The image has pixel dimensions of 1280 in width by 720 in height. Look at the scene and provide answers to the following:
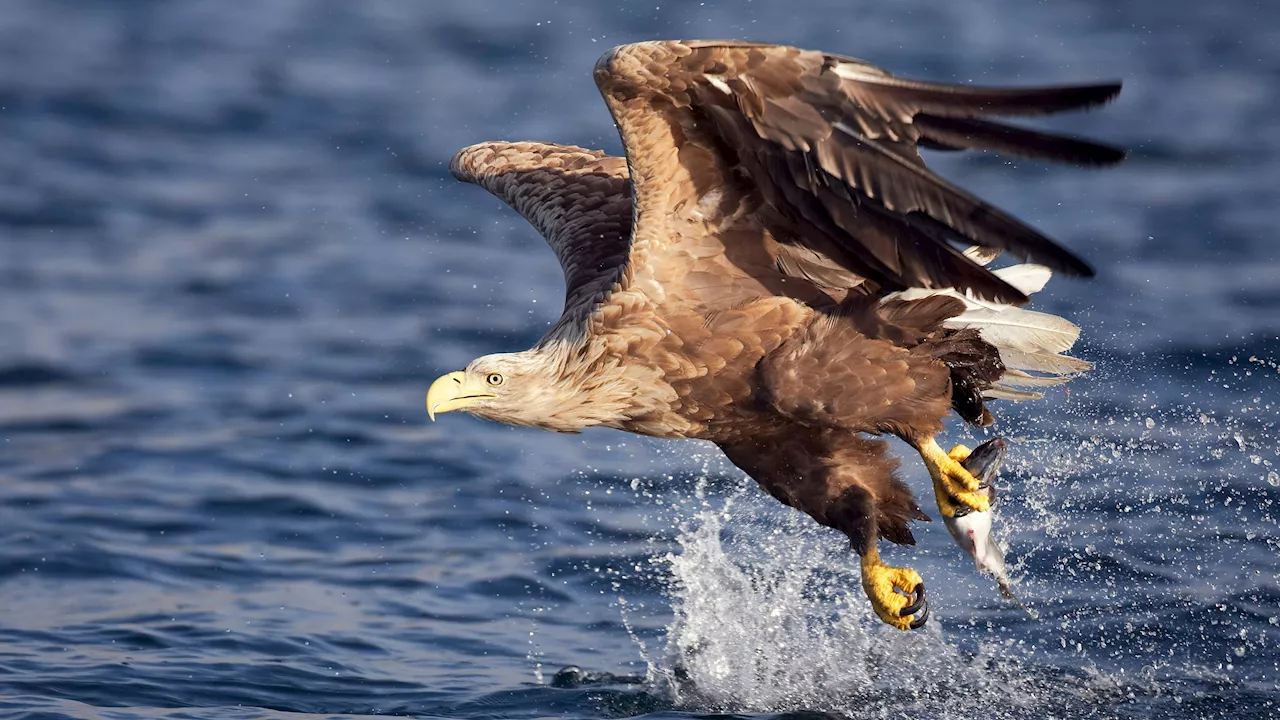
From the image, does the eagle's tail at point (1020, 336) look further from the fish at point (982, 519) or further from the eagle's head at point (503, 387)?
the eagle's head at point (503, 387)

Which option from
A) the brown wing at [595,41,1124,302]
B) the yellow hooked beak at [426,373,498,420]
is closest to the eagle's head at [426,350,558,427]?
the yellow hooked beak at [426,373,498,420]

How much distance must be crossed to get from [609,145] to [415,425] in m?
3.87

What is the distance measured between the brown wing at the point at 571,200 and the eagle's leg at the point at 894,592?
4.15 ft

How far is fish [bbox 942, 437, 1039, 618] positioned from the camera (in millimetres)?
5871

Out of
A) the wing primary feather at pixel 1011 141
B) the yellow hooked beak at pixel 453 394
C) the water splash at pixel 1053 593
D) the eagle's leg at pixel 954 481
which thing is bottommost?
the water splash at pixel 1053 593

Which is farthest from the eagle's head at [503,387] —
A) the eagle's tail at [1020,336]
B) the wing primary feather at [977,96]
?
the wing primary feather at [977,96]

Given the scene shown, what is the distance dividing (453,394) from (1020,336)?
1885mm

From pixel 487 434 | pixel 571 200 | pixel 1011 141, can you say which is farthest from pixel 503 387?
pixel 487 434

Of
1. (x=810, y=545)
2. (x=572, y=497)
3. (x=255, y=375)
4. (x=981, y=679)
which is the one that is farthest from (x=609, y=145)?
(x=981, y=679)

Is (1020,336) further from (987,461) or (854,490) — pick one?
(854,490)

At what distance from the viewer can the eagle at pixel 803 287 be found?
15.8 feet

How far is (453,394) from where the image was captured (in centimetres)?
546

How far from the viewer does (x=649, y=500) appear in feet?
26.7

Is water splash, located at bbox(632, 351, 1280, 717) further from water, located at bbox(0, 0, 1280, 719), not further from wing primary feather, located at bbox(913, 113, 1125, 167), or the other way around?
wing primary feather, located at bbox(913, 113, 1125, 167)
